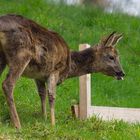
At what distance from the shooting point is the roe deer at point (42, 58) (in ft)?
33.9

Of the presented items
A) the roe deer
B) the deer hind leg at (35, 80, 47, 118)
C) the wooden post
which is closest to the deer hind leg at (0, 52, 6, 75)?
the roe deer

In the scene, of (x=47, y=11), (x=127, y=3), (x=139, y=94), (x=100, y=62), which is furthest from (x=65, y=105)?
(x=127, y=3)

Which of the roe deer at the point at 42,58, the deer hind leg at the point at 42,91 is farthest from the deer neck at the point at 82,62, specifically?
the deer hind leg at the point at 42,91

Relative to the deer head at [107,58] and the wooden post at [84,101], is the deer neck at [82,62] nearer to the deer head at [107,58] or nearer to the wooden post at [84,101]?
the deer head at [107,58]

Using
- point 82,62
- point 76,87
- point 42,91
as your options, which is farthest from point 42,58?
point 76,87

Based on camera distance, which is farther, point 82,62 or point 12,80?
point 82,62

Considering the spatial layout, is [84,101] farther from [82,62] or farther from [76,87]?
[76,87]

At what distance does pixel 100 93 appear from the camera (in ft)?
48.4

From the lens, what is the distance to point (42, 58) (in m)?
10.8

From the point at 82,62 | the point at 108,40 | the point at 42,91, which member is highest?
the point at 108,40

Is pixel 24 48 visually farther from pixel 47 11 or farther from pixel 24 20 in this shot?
pixel 47 11

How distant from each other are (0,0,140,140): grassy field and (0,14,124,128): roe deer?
445 millimetres

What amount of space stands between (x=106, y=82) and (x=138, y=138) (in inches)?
244

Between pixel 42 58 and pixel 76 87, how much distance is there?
356cm
